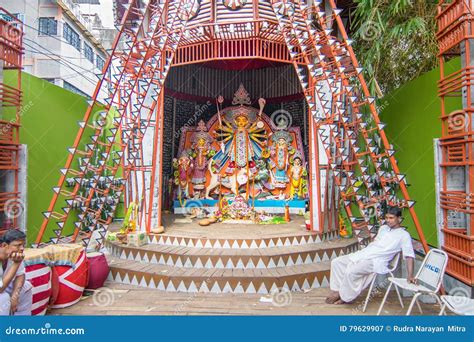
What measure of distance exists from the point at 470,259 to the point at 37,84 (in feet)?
25.5

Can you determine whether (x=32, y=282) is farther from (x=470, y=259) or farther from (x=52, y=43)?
(x=52, y=43)

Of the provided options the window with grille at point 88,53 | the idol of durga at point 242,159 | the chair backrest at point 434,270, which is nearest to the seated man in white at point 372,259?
the chair backrest at point 434,270

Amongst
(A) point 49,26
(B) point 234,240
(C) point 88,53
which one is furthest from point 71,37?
(B) point 234,240

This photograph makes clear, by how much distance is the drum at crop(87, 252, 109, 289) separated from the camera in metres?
4.86

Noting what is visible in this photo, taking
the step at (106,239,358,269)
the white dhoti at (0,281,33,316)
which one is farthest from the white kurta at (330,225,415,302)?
the white dhoti at (0,281,33,316)

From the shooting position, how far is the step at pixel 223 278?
15.5 feet

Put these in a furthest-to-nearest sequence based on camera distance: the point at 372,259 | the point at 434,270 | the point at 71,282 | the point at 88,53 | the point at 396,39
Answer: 1. the point at 88,53
2. the point at 396,39
3. the point at 71,282
4. the point at 372,259
5. the point at 434,270

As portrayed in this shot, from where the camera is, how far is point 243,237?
19.6 ft

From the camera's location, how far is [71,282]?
4277 millimetres

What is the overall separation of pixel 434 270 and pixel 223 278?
271 cm

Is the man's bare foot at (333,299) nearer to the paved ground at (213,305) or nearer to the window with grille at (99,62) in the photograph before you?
the paved ground at (213,305)

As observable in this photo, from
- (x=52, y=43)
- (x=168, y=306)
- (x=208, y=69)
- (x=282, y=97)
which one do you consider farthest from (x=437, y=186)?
(x=52, y=43)

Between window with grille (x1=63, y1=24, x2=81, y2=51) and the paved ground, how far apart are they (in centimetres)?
1726

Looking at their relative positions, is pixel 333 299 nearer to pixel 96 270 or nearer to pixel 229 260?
pixel 229 260
